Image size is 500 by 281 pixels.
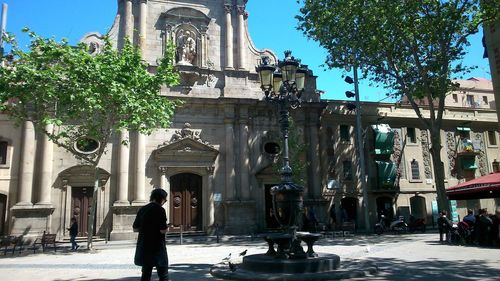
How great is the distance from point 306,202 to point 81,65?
611 inches

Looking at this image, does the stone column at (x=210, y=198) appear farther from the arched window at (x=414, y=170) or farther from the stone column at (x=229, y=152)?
the arched window at (x=414, y=170)

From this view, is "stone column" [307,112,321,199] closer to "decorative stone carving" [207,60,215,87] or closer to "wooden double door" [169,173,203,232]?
"decorative stone carving" [207,60,215,87]

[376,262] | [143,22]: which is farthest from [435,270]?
[143,22]

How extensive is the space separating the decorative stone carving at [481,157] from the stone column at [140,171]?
25.1 m

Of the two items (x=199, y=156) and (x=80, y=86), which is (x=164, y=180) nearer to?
(x=199, y=156)

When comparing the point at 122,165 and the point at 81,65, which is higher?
the point at 81,65

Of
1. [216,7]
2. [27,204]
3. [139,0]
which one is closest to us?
[27,204]

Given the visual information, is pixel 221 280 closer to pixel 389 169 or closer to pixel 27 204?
pixel 27 204

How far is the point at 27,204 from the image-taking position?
70.2 feet

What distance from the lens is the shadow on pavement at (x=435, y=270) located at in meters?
8.78

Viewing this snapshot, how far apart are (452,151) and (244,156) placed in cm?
1679

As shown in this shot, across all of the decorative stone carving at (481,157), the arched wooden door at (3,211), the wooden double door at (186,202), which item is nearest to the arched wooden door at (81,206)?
the arched wooden door at (3,211)

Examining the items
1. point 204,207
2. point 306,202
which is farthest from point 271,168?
point 204,207

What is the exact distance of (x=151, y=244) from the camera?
6.48 m
